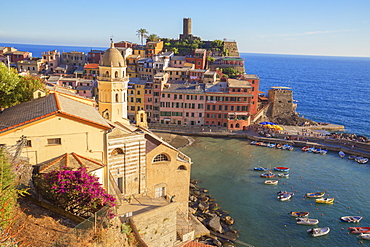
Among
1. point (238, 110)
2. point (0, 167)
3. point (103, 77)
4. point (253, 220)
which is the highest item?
point (103, 77)

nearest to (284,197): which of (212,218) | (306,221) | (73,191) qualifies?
(306,221)

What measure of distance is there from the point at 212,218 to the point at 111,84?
17257 mm

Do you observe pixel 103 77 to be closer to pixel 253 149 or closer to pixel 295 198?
pixel 295 198

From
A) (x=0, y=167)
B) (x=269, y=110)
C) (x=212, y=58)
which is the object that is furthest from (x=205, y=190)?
(x=212, y=58)

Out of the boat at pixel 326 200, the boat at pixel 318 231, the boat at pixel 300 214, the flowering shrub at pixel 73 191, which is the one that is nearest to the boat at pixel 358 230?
the boat at pixel 318 231

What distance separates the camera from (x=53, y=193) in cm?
1734

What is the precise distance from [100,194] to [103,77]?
18.6 meters

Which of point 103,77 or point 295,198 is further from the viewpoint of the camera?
point 295,198

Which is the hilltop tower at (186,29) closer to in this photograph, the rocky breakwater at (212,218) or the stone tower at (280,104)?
the stone tower at (280,104)

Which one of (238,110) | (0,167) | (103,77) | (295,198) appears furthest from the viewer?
(238,110)

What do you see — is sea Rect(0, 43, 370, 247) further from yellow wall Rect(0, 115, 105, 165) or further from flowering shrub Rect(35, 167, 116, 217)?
yellow wall Rect(0, 115, 105, 165)

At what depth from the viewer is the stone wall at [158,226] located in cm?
1950

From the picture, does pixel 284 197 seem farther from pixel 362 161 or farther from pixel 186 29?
pixel 186 29

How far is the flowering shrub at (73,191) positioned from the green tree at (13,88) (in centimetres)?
1174
